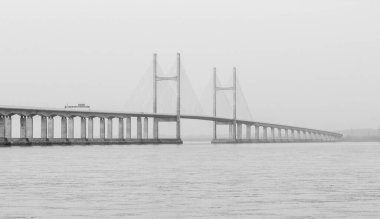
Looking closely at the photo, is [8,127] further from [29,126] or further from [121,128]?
[121,128]

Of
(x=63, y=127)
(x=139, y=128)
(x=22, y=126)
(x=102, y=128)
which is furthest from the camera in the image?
(x=139, y=128)

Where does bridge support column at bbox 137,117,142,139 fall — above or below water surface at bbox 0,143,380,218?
above

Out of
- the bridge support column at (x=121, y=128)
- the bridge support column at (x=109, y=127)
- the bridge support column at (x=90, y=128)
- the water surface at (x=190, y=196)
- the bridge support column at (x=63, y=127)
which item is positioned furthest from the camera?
the bridge support column at (x=121, y=128)

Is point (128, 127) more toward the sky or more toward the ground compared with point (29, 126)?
more toward the ground

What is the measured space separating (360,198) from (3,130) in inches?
3351

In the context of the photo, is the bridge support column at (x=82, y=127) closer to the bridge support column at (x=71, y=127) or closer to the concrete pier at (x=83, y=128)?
the concrete pier at (x=83, y=128)

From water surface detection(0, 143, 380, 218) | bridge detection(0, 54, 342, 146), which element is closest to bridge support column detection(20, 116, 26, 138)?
bridge detection(0, 54, 342, 146)

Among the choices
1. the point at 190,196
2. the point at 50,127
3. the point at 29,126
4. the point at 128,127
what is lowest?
the point at 190,196

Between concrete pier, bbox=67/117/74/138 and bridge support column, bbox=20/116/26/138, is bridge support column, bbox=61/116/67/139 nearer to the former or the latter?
concrete pier, bbox=67/117/74/138

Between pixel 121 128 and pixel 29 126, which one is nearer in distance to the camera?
pixel 29 126

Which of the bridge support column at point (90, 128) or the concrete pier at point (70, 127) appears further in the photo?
the bridge support column at point (90, 128)

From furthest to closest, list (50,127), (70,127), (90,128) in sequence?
(90,128) < (70,127) < (50,127)

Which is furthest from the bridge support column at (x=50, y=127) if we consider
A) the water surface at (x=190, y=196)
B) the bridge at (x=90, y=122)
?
the water surface at (x=190, y=196)

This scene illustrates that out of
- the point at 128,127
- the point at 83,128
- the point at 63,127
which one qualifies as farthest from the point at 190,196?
the point at 128,127
